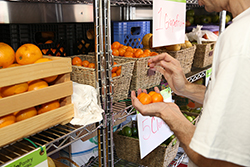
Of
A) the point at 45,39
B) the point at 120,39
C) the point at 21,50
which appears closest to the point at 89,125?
the point at 21,50

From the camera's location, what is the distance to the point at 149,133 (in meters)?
1.36

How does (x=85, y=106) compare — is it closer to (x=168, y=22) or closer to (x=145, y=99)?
(x=145, y=99)

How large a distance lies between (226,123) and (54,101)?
60 cm

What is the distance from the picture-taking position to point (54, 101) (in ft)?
2.87

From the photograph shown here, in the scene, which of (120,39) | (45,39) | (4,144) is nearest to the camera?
(4,144)

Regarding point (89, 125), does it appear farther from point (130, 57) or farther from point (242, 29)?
point (242, 29)

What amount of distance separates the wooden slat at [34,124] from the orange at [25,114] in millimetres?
20

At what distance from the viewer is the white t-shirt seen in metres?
0.50

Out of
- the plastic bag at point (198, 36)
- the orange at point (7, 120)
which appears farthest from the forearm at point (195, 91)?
the plastic bag at point (198, 36)

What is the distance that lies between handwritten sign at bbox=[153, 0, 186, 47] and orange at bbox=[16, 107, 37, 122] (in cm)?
70

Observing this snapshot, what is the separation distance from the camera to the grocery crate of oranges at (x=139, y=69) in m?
1.27

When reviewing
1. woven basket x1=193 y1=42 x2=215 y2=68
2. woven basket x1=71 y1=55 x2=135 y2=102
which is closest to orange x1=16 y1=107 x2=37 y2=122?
woven basket x1=71 y1=55 x2=135 y2=102

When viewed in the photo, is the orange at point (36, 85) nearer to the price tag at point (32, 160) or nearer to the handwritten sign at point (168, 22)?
the price tag at point (32, 160)

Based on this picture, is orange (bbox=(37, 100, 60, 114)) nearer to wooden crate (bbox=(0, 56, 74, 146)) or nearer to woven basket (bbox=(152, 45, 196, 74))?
wooden crate (bbox=(0, 56, 74, 146))
